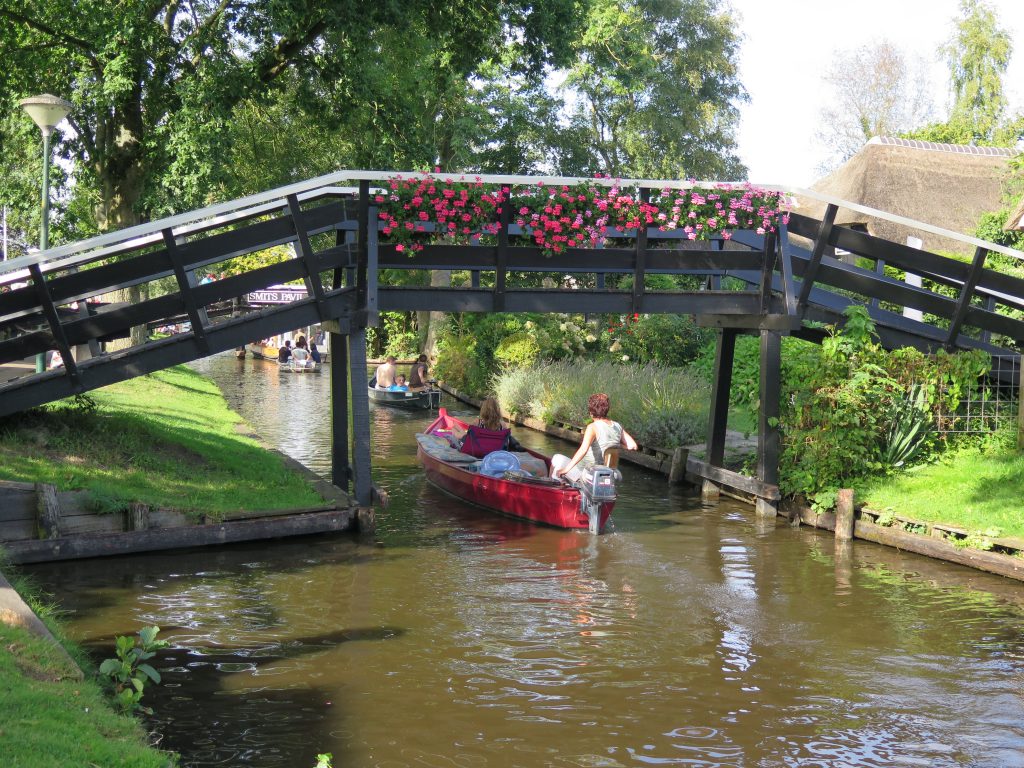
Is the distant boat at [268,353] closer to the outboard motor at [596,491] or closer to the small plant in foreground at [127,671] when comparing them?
the outboard motor at [596,491]

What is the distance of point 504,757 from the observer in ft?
22.1

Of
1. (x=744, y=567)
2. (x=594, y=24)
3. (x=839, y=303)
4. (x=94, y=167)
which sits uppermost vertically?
(x=594, y=24)

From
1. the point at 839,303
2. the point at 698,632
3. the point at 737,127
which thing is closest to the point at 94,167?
the point at 839,303

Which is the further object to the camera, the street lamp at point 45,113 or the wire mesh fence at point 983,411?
the street lamp at point 45,113

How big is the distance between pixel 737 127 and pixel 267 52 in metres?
31.1

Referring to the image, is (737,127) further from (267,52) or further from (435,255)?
(435,255)

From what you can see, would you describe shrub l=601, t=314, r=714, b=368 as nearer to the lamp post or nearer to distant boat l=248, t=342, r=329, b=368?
the lamp post

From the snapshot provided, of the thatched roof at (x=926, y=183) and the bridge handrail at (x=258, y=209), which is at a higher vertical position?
the thatched roof at (x=926, y=183)

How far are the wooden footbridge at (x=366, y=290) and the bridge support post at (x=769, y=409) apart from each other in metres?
0.02

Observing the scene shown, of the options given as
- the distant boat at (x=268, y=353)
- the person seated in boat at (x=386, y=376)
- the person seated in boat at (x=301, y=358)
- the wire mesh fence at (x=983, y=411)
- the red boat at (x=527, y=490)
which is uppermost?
the wire mesh fence at (x=983, y=411)

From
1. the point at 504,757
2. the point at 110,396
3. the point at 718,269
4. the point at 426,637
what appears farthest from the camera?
the point at 110,396

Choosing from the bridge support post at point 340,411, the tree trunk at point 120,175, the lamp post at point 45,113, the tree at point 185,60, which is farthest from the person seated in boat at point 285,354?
the bridge support post at point 340,411

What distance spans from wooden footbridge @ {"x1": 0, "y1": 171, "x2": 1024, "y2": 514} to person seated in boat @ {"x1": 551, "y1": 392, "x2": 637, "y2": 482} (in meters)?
1.38

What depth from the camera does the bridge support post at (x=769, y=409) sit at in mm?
14438
